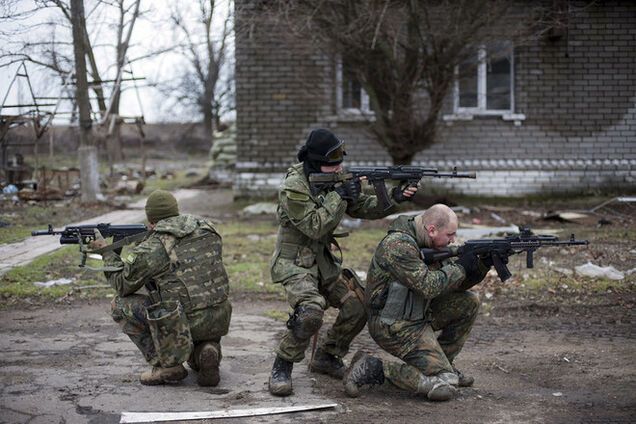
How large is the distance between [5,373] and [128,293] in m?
1.14

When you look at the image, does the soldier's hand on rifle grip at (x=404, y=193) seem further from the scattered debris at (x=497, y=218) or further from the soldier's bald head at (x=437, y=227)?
the scattered debris at (x=497, y=218)

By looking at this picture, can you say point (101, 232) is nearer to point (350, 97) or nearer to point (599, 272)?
point (599, 272)

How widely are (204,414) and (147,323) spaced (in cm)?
84

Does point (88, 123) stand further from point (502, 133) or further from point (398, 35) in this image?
point (502, 133)

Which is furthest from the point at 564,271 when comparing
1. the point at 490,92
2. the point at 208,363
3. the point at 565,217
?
the point at 490,92

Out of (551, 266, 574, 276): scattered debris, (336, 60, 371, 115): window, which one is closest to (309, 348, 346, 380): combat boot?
(551, 266, 574, 276): scattered debris

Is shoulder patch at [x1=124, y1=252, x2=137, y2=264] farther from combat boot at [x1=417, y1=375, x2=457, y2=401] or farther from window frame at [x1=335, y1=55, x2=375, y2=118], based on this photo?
window frame at [x1=335, y1=55, x2=375, y2=118]

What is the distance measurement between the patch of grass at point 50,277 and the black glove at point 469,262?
14.6 ft

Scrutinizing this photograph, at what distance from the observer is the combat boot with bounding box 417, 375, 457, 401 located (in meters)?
4.68

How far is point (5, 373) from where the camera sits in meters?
5.30

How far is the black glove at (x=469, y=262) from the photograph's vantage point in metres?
4.93

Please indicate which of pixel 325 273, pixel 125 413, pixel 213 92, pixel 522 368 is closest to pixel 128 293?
pixel 125 413

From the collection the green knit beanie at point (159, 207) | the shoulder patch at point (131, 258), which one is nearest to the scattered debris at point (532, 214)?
the green knit beanie at point (159, 207)

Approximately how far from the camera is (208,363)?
4980 mm
